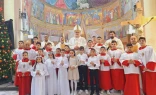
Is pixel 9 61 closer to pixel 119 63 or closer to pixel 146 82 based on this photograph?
pixel 119 63

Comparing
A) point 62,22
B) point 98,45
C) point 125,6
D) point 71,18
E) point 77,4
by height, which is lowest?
point 98,45

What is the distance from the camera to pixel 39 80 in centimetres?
573

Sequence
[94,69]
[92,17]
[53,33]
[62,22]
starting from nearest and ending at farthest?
[94,69]
[53,33]
[62,22]
[92,17]

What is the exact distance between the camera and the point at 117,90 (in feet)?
20.4

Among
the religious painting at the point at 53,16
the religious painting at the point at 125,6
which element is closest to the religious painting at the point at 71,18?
the religious painting at the point at 53,16

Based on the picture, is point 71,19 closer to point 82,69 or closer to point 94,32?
point 94,32

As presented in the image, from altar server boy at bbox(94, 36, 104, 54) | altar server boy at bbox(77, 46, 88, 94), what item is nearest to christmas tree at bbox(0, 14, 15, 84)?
altar server boy at bbox(77, 46, 88, 94)

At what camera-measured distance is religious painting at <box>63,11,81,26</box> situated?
19.1 meters

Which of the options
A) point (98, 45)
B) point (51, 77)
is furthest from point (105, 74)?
point (51, 77)

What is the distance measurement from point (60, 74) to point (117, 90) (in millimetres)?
2002

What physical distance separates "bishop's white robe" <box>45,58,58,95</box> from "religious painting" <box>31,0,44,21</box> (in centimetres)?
952

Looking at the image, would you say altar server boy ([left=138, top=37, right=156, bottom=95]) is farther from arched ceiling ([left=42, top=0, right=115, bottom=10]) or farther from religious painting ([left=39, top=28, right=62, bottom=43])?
arched ceiling ([left=42, top=0, right=115, bottom=10])

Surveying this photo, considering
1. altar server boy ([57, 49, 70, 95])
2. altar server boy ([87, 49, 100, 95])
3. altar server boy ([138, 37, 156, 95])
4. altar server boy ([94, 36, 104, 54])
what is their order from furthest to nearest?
altar server boy ([94, 36, 104, 54]), altar server boy ([57, 49, 70, 95]), altar server boy ([87, 49, 100, 95]), altar server boy ([138, 37, 156, 95])

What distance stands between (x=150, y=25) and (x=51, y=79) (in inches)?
240
